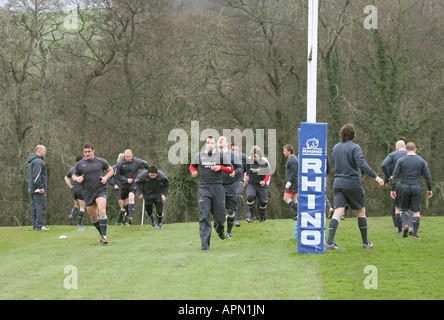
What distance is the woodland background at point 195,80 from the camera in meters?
30.3

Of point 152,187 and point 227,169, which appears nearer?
point 227,169

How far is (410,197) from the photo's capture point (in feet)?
42.4

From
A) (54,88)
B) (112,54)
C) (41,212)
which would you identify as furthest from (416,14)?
(41,212)

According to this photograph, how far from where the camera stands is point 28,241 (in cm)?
1582

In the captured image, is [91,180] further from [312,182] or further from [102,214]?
[312,182]

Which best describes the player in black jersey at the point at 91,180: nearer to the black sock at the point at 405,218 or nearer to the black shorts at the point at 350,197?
the black shorts at the point at 350,197

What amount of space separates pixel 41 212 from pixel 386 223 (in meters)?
10.4

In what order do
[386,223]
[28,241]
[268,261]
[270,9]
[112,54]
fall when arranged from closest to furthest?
[268,261] → [28,241] → [386,223] → [270,9] → [112,54]

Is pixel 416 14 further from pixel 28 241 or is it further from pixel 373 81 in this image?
pixel 28 241

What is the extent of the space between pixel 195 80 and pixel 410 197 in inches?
865

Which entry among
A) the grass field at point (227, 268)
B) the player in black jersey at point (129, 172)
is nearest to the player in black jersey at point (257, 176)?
the grass field at point (227, 268)
